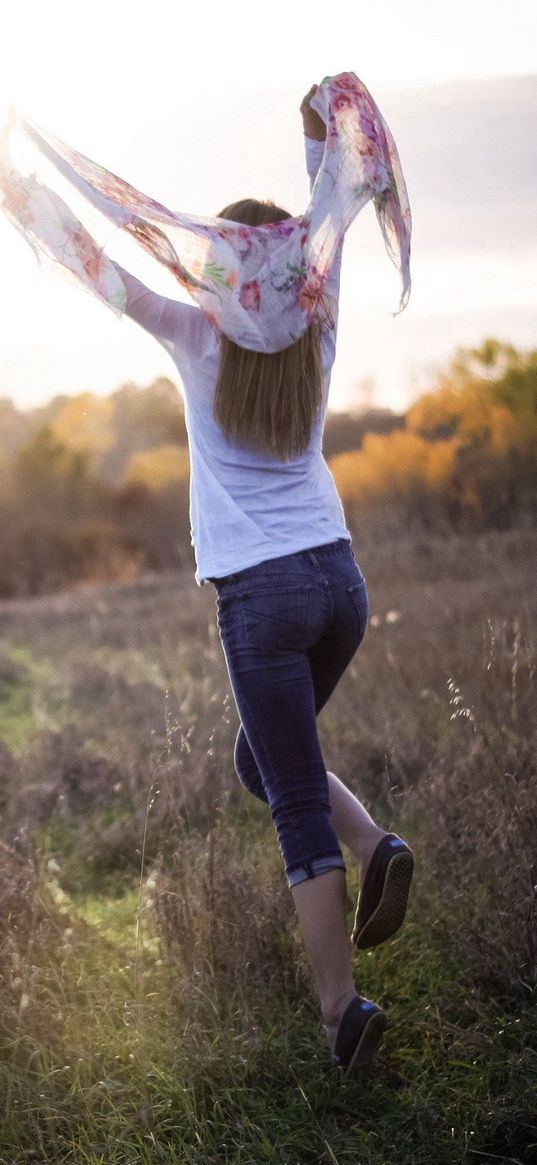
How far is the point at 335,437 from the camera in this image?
51.4 feet

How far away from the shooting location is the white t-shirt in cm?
257

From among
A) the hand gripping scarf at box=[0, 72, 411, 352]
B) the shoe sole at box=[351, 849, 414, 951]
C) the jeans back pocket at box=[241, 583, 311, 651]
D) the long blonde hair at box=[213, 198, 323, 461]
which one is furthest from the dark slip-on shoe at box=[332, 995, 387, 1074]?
the hand gripping scarf at box=[0, 72, 411, 352]

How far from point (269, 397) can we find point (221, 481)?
21 cm

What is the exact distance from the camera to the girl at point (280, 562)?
257 centimetres

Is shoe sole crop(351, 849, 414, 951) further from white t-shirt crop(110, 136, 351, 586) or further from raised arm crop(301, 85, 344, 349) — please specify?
raised arm crop(301, 85, 344, 349)

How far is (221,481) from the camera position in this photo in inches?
103

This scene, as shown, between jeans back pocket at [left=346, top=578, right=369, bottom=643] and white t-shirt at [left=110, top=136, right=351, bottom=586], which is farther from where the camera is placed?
jeans back pocket at [left=346, top=578, right=369, bottom=643]

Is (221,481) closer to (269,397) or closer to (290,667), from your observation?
(269,397)

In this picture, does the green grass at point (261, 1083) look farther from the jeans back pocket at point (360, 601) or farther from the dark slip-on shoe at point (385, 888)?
the jeans back pocket at point (360, 601)

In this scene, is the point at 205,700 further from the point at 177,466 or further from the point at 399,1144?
the point at 177,466

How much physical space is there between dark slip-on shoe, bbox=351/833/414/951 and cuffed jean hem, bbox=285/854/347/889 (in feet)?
0.72

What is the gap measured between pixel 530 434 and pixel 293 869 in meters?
9.75

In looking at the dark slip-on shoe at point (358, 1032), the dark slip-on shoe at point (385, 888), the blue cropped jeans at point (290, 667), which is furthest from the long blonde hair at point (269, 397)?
the dark slip-on shoe at point (358, 1032)

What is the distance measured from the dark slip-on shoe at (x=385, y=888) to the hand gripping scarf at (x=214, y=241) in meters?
1.21
